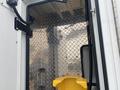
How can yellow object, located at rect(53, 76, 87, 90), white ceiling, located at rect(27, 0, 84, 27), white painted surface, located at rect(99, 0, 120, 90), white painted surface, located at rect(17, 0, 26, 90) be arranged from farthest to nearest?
white ceiling, located at rect(27, 0, 84, 27) → white painted surface, located at rect(17, 0, 26, 90) → yellow object, located at rect(53, 76, 87, 90) → white painted surface, located at rect(99, 0, 120, 90)

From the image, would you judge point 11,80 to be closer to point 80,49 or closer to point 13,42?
point 13,42

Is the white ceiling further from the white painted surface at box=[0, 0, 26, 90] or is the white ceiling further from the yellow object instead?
the yellow object

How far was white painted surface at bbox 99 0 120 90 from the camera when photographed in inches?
33.2

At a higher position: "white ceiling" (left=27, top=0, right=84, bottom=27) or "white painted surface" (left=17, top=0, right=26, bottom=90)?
"white ceiling" (left=27, top=0, right=84, bottom=27)

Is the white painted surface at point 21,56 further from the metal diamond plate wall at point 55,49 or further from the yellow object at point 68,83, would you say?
the yellow object at point 68,83

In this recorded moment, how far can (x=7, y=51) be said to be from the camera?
1258 millimetres

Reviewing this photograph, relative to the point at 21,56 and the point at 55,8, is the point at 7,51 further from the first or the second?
the point at 55,8

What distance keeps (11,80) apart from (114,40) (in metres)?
0.68

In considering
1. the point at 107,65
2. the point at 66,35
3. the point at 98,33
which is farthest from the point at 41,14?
the point at 107,65

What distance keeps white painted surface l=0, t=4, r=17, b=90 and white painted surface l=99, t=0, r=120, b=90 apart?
61 centimetres

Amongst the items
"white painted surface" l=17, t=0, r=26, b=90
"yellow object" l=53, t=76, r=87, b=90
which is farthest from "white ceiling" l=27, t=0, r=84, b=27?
"yellow object" l=53, t=76, r=87, b=90

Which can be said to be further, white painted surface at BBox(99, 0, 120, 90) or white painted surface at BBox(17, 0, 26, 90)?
white painted surface at BBox(17, 0, 26, 90)

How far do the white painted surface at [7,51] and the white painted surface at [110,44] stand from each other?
61 cm

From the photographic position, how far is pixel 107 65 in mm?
867
